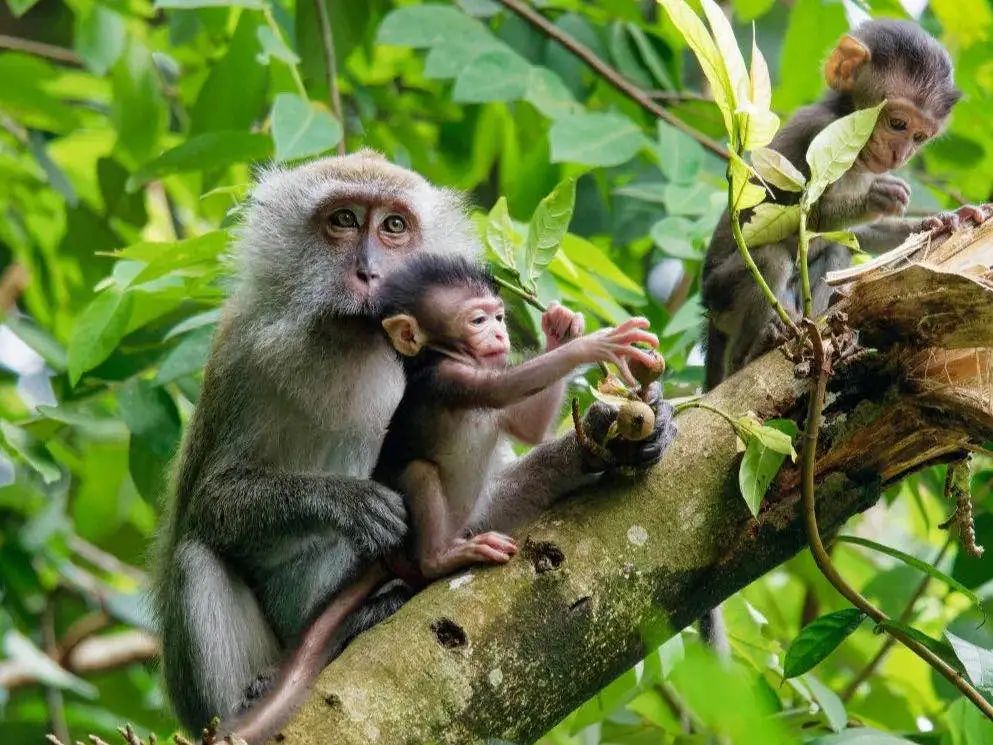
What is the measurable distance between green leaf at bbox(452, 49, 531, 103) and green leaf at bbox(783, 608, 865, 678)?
3363mm

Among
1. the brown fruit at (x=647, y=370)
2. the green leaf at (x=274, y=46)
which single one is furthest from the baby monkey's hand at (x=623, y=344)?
the green leaf at (x=274, y=46)

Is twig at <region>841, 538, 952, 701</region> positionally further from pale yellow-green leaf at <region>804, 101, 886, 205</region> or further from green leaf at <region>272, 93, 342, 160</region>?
green leaf at <region>272, 93, 342, 160</region>

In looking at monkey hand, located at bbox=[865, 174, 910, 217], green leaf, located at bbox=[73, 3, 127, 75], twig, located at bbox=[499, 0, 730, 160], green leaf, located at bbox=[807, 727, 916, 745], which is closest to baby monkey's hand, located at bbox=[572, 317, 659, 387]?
green leaf, located at bbox=[807, 727, 916, 745]

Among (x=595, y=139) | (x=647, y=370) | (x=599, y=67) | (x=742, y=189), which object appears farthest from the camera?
(x=599, y=67)

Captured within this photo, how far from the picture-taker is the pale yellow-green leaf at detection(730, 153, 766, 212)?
150 inches

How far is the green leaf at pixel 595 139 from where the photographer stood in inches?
242

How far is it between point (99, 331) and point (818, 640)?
354 cm

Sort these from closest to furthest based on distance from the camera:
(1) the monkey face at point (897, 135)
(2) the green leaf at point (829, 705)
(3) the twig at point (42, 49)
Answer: (2) the green leaf at point (829, 705) → (1) the monkey face at point (897, 135) → (3) the twig at point (42, 49)

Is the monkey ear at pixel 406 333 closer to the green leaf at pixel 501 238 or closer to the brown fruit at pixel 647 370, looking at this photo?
the green leaf at pixel 501 238

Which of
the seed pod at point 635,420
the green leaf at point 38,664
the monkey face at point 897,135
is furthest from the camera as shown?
the green leaf at point 38,664

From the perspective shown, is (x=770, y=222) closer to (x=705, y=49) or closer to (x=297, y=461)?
(x=705, y=49)

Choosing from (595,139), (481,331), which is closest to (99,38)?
(595,139)

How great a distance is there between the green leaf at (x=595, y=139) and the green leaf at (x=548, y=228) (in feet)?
3.95

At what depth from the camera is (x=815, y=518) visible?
4.06 m
